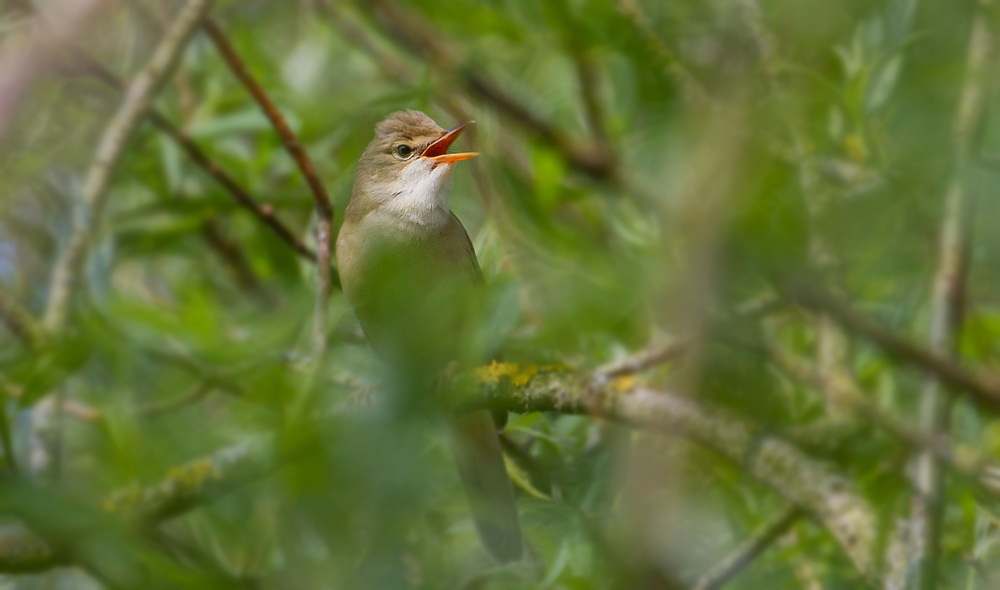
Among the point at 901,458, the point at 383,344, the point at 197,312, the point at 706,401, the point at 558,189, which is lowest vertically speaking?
the point at 901,458

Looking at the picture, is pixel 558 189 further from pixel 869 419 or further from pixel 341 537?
pixel 341 537

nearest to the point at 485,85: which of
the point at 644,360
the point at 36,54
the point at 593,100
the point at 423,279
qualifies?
the point at 593,100

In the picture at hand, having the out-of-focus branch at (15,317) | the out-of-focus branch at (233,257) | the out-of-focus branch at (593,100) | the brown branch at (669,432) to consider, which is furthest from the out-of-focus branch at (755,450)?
the out-of-focus branch at (233,257)

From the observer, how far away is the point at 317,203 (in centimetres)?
234

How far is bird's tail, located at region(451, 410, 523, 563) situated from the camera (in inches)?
65.2

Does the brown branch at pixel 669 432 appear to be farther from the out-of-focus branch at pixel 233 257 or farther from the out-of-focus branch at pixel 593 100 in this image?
the out-of-focus branch at pixel 233 257

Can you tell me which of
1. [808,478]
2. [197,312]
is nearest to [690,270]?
[808,478]

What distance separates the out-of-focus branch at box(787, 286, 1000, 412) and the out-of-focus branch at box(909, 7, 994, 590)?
5cm

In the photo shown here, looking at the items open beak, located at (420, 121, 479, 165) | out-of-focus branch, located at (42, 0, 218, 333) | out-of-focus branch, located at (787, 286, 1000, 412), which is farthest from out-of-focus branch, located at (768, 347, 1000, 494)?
out-of-focus branch, located at (42, 0, 218, 333)

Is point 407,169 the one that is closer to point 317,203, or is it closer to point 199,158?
point 317,203

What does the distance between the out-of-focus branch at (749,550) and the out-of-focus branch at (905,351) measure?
744 mm

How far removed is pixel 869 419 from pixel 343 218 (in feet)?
5.75

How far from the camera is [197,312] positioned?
268cm

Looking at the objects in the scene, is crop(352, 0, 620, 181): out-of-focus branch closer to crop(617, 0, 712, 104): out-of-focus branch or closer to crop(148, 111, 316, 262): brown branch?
crop(617, 0, 712, 104): out-of-focus branch
